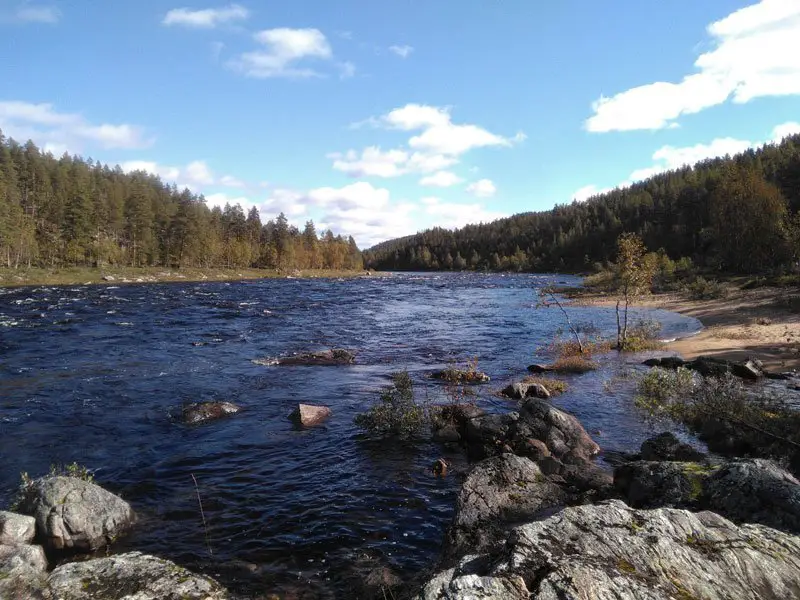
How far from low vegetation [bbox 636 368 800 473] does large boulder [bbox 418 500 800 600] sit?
5101 mm

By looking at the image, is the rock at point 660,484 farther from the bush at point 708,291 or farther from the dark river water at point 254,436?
the bush at point 708,291

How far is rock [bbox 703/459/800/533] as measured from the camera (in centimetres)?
621

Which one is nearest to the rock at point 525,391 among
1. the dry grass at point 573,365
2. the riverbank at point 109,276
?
the dry grass at point 573,365

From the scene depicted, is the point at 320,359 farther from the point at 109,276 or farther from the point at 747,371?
the point at 109,276

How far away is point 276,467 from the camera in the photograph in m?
12.0

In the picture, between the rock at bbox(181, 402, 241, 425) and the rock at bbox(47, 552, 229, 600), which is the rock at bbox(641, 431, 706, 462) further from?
the rock at bbox(181, 402, 241, 425)

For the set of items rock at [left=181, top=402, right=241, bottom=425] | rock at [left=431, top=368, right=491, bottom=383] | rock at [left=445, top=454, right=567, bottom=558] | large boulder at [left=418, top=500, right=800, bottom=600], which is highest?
large boulder at [left=418, top=500, right=800, bottom=600]

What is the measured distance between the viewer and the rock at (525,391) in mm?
18250

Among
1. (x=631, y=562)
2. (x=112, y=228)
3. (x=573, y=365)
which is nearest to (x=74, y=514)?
(x=631, y=562)

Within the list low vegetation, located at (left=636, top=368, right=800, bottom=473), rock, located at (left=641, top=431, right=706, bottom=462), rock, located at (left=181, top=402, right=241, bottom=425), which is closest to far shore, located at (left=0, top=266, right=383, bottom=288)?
rock, located at (left=181, top=402, right=241, bottom=425)

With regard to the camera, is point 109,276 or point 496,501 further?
point 109,276

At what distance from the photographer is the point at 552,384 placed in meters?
19.4

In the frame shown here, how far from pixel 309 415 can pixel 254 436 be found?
77.2 inches

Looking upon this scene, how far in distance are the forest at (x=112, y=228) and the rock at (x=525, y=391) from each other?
83.8 m
